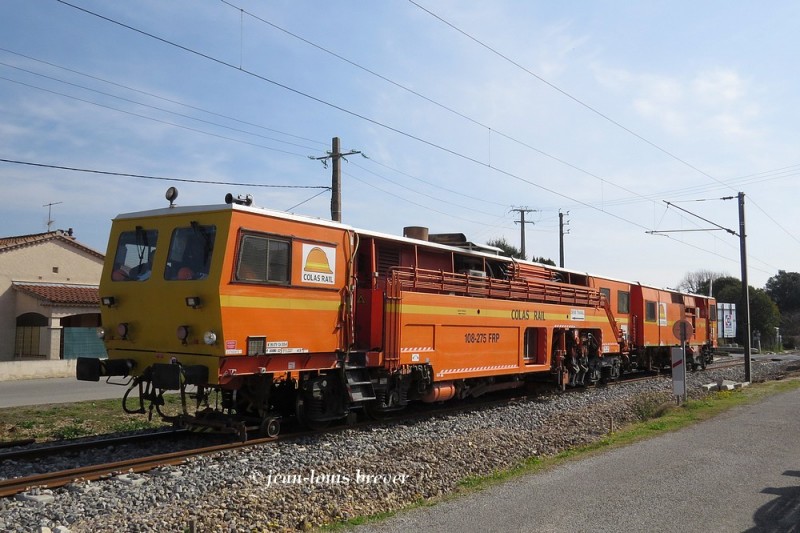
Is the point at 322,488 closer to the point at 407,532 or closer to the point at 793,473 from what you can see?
the point at 407,532

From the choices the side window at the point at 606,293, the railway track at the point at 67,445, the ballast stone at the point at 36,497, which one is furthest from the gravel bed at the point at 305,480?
the side window at the point at 606,293

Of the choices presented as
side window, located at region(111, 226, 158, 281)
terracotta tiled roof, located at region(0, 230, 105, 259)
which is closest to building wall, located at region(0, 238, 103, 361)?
terracotta tiled roof, located at region(0, 230, 105, 259)

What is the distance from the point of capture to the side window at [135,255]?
962 centimetres

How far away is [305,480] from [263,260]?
123 inches

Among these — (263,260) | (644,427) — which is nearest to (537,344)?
(644,427)

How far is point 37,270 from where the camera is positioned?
29.5m

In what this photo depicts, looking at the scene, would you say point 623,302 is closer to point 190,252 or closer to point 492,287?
point 492,287

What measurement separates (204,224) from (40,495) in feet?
12.6

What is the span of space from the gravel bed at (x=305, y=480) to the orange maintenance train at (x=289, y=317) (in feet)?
2.85

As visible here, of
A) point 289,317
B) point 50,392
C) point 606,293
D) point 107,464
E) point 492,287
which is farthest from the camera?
point 606,293

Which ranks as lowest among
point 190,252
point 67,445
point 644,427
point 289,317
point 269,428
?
point 644,427

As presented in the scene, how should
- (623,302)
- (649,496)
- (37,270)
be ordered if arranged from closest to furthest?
(649,496) → (623,302) → (37,270)

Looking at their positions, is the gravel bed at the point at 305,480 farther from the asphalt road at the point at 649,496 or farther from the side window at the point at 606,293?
the side window at the point at 606,293

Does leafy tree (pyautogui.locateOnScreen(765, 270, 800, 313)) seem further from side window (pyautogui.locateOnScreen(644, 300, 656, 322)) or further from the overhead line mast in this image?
the overhead line mast
